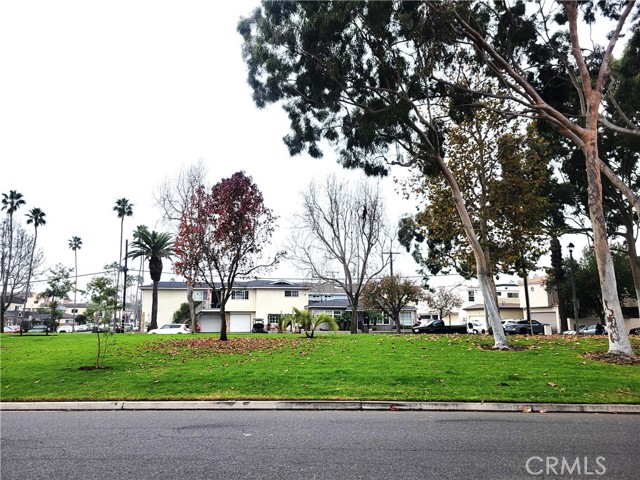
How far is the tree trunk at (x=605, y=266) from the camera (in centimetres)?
1266

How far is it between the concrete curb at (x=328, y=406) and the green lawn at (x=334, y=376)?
28 centimetres

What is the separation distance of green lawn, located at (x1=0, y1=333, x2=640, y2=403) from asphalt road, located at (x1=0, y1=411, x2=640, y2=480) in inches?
47.2

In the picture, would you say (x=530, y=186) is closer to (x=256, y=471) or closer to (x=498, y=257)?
(x=498, y=257)

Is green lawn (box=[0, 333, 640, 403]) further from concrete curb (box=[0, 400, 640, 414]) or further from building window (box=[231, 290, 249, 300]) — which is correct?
building window (box=[231, 290, 249, 300])

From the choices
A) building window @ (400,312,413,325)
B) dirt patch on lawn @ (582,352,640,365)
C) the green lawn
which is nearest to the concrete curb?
the green lawn

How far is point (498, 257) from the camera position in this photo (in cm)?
2620

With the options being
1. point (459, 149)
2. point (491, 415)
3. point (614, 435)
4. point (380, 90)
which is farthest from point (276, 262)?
point (614, 435)

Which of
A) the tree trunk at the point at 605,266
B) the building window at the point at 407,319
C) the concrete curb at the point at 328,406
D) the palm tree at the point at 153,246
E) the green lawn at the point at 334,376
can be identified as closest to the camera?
the concrete curb at the point at 328,406

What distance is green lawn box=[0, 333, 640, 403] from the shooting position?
9656 millimetres

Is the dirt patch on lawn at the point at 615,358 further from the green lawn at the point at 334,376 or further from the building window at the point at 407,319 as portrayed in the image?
the building window at the point at 407,319

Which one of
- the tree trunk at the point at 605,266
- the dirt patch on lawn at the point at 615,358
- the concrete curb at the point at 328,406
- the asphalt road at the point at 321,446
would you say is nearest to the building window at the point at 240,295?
the dirt patch on lawn at the point at 615,358

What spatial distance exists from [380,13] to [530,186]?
14.5 meters

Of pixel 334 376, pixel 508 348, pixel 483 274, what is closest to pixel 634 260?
pixel 483 274

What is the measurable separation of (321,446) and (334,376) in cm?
514
